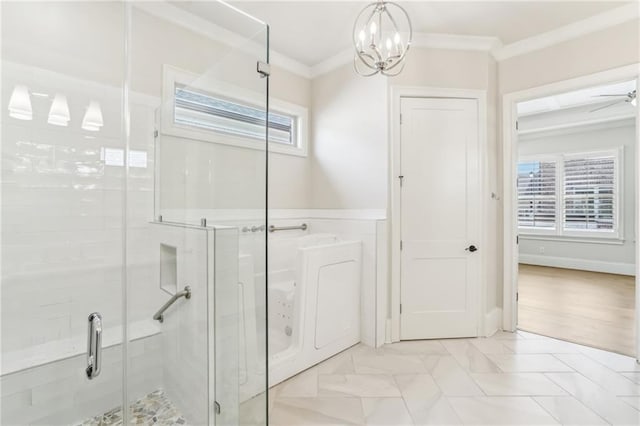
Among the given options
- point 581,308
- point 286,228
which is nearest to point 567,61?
point 581,308

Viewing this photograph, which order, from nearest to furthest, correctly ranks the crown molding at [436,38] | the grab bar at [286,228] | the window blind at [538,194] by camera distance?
the crown molding at [436,38]
the grab bar at [286,228]
the window blind at [538,194]

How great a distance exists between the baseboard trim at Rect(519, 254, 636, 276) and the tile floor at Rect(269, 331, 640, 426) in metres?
3.91

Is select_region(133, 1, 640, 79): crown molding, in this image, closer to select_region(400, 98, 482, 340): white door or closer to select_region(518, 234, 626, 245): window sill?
select_region(400, 98, 482, 340): white door

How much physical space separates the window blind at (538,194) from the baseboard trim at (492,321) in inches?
166

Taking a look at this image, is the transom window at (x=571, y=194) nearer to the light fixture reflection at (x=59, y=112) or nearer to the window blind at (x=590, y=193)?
the window blind at (x=590, y=193)

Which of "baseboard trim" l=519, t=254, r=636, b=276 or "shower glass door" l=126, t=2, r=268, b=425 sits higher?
"shower glass door" l=126, t=2, r=268, b=425

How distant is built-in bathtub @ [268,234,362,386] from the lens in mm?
2354

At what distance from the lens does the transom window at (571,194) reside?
5500mm

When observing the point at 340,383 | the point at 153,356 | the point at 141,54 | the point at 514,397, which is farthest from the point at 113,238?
the point at 514,397

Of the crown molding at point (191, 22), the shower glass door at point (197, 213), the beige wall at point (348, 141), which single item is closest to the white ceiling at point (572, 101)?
the beige wall at point (348, 141)

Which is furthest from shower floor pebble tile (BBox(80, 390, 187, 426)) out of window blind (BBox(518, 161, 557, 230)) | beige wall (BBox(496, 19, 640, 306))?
window blind (BBox(518, 161, 557, 230))

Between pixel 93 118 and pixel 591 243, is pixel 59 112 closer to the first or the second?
pixel 93 118

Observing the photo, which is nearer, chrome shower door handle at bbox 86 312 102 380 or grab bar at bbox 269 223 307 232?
chrome shower door handle at bbox 86 312 102 380

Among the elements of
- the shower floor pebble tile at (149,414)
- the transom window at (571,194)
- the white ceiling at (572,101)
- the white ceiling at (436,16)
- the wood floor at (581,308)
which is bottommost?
the shower floor pebble tile at (149,414)
